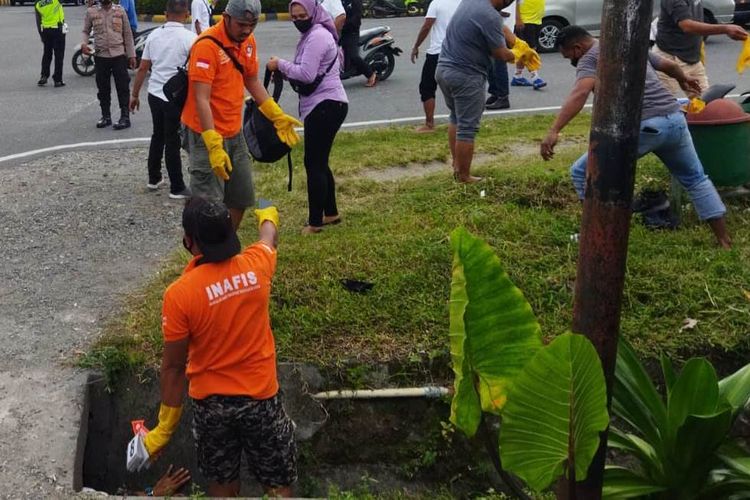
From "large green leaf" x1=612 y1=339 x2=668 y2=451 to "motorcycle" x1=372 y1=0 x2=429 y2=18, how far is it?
19.2 m

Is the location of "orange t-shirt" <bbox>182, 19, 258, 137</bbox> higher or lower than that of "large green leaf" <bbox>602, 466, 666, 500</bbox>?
higher

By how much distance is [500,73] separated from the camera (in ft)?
36.2

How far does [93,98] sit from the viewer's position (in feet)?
41.2

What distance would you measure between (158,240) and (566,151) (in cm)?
386

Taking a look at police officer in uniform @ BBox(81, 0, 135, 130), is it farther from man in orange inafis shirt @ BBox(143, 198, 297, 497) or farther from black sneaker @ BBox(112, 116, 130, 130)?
man in orange inafis shirt @ BBox(143, 198, 297, 497)

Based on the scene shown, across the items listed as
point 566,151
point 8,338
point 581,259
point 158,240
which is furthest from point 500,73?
point 581,259

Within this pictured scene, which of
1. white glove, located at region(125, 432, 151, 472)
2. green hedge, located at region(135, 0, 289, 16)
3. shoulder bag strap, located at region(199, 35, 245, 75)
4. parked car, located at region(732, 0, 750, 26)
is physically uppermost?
shoulder bag strap, located at region(199, 35, 245, 75)

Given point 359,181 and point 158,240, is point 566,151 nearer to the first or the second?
point 359,181

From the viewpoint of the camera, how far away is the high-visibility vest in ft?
43.2

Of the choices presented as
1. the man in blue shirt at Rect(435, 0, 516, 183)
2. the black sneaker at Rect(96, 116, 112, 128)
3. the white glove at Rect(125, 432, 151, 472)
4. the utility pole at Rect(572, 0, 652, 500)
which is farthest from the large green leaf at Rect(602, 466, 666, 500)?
the black sneaker at Rect(96, 116, 112, 128)

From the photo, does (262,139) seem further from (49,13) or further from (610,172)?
(49,13)

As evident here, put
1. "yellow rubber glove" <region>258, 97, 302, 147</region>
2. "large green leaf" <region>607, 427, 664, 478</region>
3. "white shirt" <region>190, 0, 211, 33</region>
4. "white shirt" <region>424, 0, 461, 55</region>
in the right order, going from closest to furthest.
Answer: "large green leaf" <region>607, 427, 664, 478</region>
"yellow rubber glove" <region>258, 97, 302, 147</region>
"white shirt" <region>424, 0, 461, 55</region>
"white shirt" <region>190, 0, 211, 33</region>

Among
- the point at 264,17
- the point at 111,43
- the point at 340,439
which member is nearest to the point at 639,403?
the point at 340,439

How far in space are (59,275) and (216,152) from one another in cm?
153
